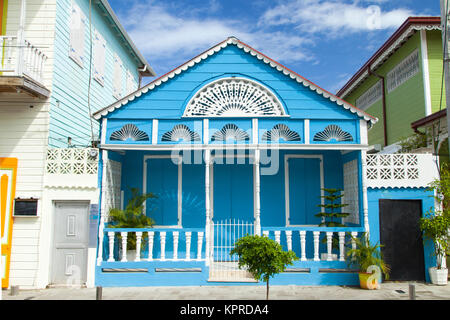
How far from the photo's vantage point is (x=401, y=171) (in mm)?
9078

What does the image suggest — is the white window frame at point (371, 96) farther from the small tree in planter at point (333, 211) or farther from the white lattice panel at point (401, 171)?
the small tree in planter at point (333, 211)

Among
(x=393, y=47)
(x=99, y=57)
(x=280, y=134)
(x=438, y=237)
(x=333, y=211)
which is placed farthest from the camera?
(x=393, y=47)

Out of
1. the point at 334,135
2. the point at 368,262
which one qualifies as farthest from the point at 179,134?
the point at 368,262

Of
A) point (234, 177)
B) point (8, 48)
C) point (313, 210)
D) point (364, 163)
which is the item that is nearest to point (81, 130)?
point (8, 48)

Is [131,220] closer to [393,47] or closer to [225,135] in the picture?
[225,135]

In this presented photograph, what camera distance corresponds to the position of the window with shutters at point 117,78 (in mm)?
14132

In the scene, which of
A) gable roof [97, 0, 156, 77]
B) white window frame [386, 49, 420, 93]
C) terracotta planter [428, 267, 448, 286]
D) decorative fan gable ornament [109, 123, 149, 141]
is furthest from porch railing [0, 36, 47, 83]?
white window frame [386, 49, 420, 93]

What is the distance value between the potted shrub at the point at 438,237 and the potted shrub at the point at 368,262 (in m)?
1.15

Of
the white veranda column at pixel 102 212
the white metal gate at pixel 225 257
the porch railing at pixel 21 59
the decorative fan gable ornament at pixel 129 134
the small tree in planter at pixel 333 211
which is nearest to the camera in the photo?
the porch railing at pixel 21 59

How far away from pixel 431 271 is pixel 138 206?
7.52 metres

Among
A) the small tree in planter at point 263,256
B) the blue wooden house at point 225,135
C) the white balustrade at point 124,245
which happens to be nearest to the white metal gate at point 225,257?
the blue wooden house at point 225,135

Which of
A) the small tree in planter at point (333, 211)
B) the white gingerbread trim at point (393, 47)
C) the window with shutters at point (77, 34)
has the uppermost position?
the white gingerbread trim at point (393, 47)

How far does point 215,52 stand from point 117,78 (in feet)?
21.3

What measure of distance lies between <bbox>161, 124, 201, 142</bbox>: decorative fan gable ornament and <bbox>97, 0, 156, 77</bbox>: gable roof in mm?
5977
